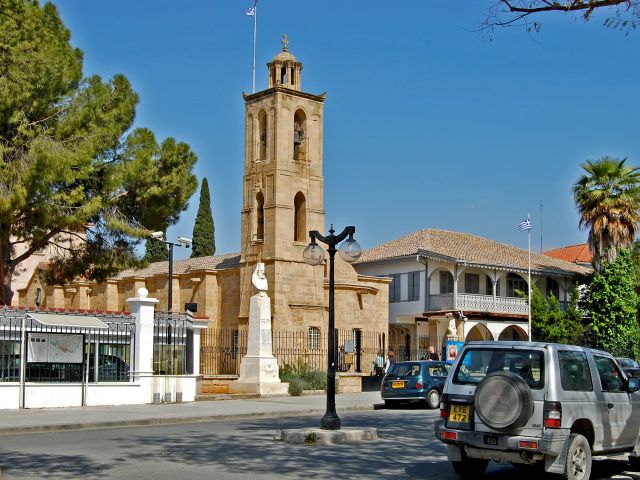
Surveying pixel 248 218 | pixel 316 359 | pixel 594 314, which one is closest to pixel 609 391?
pixel 316 359

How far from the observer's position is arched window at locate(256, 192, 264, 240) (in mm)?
45938

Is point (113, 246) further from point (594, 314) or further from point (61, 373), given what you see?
point (594, 314)

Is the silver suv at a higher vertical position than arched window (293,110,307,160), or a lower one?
lower

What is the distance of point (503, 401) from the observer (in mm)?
10516

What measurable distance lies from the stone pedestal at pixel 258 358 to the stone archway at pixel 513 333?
995 inches

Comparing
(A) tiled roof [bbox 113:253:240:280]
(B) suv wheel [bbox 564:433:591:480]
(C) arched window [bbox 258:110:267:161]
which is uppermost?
(C) arched window [bbox 258:110:267:161]

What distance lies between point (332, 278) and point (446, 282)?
112 feet

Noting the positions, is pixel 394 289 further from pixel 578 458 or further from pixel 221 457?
pixel 578 458

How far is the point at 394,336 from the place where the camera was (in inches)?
2088

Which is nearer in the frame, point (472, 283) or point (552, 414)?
point (552, 414)

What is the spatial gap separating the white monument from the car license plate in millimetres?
19457

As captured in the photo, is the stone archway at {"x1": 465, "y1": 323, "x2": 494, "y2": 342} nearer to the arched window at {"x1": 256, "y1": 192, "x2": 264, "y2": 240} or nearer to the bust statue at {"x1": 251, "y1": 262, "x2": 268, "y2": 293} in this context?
the arched window at {"x1": 256, "y1": 192, "x2": 264, "y2": 240}

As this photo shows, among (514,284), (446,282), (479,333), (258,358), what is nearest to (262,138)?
(446,282)

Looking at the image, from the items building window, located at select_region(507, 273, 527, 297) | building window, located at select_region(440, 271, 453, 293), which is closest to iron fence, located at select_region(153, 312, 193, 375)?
building window, located at select_region(440, 271, 453, 293)
